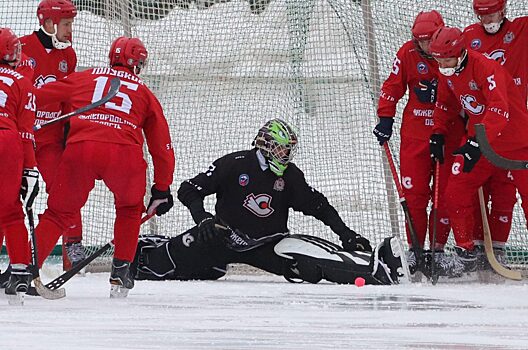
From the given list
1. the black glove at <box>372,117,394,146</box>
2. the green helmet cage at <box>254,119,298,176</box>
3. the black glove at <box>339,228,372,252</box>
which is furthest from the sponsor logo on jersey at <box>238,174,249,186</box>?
the black glove at <box>372,117,394,146</box>

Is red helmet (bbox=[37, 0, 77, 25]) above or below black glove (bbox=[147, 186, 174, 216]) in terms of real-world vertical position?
above

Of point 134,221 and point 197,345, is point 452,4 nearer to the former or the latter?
point 134,221

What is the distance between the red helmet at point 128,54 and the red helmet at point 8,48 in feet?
1.77

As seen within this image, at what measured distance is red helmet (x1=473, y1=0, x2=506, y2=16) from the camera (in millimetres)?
6082

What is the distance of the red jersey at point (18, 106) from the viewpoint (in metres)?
4.81

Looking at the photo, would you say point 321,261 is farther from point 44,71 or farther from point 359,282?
point 44,71

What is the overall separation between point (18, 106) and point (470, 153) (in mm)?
2296

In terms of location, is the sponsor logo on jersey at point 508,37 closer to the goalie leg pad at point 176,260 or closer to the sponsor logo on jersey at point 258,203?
the sponsor logo on jersey at point 258,203

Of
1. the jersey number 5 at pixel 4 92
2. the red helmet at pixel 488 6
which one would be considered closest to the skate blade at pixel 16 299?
the jersey number 5 at pixel 4 92

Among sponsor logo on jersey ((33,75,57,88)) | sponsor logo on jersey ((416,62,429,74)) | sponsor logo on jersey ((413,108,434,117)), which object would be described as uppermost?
sponsor logo on jersey ((416,62,429,74))

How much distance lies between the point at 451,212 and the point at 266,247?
1007 mm

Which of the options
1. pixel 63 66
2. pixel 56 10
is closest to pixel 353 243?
pixel 63 66

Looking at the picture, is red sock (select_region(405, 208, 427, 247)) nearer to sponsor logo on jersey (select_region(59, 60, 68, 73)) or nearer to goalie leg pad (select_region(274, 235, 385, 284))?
goalie leg pad (select_region(274, 235, 385, 284))

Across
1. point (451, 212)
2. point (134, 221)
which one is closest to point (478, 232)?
point (451, 212)
